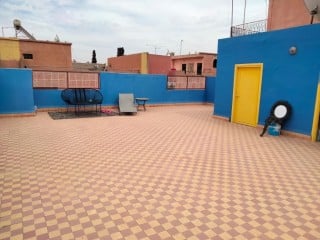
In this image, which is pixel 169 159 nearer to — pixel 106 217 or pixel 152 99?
pixel 106 217

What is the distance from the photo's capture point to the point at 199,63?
2794cm

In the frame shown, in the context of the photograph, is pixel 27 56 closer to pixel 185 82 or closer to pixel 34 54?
pixel 34 54

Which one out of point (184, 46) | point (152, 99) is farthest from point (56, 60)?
point (184, 46)

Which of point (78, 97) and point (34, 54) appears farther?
point (34, 54)

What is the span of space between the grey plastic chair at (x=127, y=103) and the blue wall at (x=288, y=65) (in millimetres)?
4195

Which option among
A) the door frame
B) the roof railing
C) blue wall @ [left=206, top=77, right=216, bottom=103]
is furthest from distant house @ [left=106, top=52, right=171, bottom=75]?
the door frame

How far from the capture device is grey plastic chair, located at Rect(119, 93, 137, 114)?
991cm

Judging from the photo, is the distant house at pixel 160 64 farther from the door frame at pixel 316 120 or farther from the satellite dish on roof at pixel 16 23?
the door frame at pixel 316 120

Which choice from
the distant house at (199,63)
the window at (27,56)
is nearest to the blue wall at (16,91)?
the window at (27,56)

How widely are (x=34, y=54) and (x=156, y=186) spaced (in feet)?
53.1

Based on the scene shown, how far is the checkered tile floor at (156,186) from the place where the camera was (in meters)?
2.49

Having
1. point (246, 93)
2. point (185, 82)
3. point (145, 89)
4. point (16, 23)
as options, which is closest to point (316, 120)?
point (246, 93)

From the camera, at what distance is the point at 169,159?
4562mm

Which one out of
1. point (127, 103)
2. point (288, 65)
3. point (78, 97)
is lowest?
point (127, 103)
